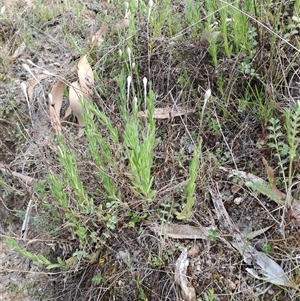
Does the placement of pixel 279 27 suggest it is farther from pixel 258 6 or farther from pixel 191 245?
pixel 191 245

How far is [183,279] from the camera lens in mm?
1330

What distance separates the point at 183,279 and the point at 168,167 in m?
0.38

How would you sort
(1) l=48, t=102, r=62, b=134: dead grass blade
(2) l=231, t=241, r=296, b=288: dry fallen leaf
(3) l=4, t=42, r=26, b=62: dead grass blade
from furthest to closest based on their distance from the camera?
(3) l=4, t=42, r=26, b=62: dead grass blade → (1) l=48, t=102, r=62, b=134: dead grass blade → (2) l=231, t=241, r=296, b=288: dry fallen leaf

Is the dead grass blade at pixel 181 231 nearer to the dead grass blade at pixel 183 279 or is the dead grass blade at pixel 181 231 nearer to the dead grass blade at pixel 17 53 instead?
the dead grass blade at pixel 183 279

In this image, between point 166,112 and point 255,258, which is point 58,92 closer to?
point 166,112

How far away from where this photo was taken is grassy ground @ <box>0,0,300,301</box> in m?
1.33

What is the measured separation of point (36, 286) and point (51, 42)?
1213 mm

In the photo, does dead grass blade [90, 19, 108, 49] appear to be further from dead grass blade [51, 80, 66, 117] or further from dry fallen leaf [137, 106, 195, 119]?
dry fallen leaf [137, 106, 195, 119]

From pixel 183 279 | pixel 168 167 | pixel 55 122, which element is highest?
pixel 55 122

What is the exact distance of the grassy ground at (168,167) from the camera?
1326 millimetres

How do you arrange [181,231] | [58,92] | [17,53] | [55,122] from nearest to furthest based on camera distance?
[181,231] < [55,122] < [58,92] < [17,53]

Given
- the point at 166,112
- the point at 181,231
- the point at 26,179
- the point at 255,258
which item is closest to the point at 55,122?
the point at 26,179

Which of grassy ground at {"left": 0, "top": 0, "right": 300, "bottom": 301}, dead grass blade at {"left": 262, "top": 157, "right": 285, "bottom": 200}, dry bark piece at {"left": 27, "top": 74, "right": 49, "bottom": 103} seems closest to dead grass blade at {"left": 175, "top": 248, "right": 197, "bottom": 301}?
grassy ground at {"left": 0, "top": 0, "right": 300, "bottom": 301}

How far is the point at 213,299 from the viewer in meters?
1.30
